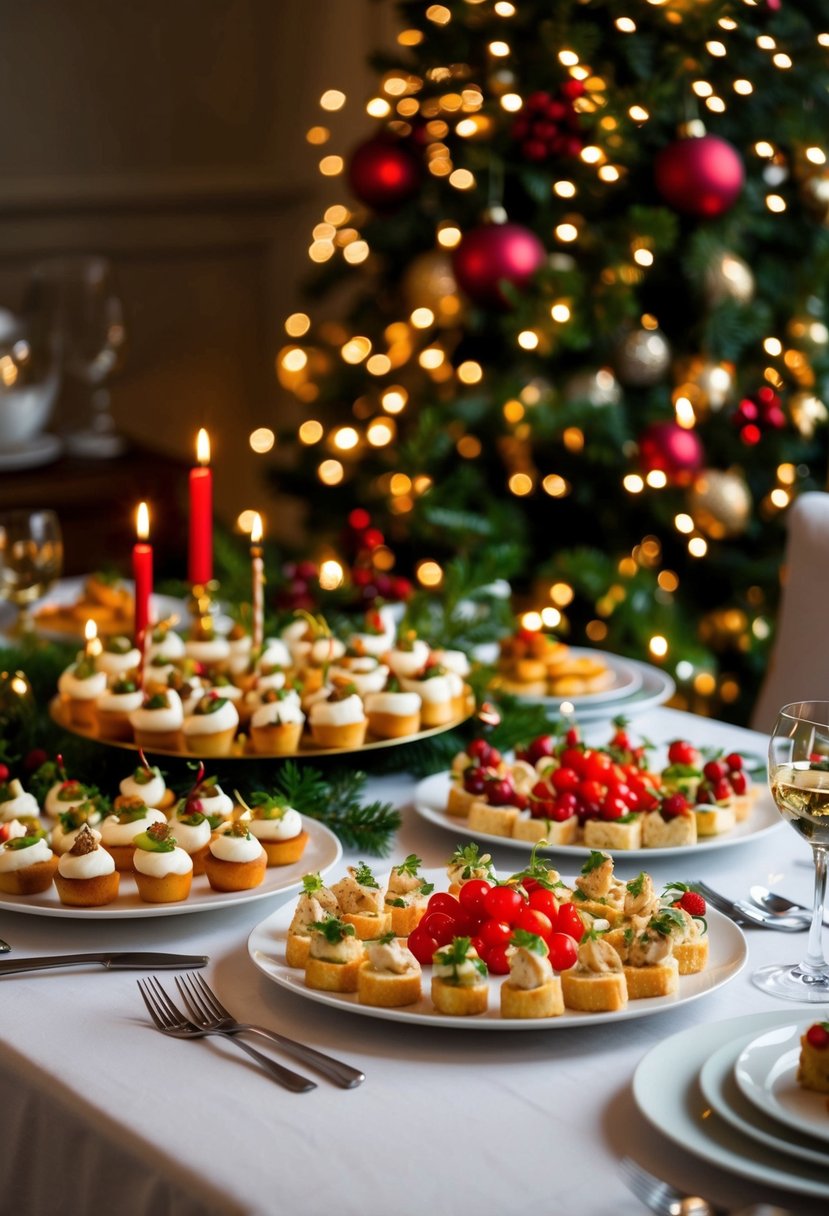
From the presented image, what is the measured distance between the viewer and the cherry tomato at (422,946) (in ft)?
3.99

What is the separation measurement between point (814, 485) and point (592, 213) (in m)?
0.74

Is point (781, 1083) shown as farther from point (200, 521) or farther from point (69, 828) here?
point (200, 521)

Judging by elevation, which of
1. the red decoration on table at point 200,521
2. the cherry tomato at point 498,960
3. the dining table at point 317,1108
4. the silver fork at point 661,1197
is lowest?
the dining table at point 317,1108

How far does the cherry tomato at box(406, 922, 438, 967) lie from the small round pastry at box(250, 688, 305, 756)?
410mm

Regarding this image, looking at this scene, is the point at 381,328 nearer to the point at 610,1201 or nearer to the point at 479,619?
the point at 479,619

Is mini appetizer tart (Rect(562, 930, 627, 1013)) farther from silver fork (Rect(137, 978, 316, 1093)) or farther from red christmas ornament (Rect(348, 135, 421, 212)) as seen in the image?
red christmas ornament (Rect(348, 135, 421, 212))

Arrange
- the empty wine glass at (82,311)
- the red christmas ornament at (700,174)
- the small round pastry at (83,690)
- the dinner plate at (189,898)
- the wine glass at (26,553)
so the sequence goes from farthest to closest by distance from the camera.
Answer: the empty wine glass at (82,311)
the red christmas ornament at (700,174)
the wine glass at (26,553)
the small round pastry at (83,690)
the dinner plate at (189,898)

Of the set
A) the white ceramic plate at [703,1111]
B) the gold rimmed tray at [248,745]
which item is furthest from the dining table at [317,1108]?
the gold rimmed tray at [248,745]

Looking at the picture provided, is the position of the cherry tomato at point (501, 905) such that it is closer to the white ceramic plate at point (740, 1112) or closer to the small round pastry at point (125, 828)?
the white ceramic plate at point (740, 1112)

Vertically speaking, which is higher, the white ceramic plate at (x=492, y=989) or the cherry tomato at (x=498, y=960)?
the cherry tomato at (x=498, y=960)

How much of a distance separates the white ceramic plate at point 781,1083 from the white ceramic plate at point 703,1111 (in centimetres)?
2

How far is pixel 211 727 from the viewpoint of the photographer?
1584 millimetres

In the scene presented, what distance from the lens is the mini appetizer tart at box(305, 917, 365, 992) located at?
3.86ft

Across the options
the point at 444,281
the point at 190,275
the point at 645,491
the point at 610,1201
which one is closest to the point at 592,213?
the point at 444,281
